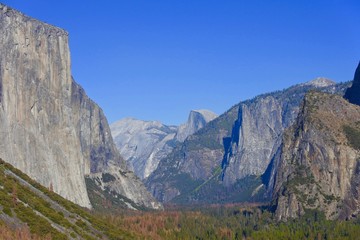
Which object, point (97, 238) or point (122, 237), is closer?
point (97, 238)

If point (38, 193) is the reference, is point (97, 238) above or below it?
below

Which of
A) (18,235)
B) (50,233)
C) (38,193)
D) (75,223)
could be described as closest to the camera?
(18,235)

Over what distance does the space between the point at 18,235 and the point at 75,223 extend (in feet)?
57.8

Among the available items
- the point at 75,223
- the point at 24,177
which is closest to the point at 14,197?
the point at 75,223

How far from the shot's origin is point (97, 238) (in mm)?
89750

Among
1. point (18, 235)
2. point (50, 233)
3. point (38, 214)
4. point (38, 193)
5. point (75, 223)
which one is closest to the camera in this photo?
point (18, 235)

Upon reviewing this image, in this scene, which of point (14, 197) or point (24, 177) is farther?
point (24, 177)

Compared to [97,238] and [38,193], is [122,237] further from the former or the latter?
[38,193]

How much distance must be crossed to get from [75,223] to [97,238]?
13.6 feet

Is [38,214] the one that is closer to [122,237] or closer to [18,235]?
[18,235]

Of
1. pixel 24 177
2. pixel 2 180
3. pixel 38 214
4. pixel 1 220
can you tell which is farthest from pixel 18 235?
pixel 24 177

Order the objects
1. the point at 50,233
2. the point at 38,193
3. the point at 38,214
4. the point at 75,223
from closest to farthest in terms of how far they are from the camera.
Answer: the point at 50,233 → the point at 38,214 → the point at 75,223 → the point at 38,193

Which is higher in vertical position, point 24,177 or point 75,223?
point 24,177

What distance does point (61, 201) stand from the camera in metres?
97.4
